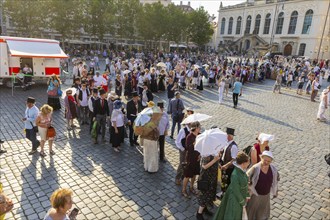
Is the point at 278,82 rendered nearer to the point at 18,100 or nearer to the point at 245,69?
the point at 245,69

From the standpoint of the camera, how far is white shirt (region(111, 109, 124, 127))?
767cm

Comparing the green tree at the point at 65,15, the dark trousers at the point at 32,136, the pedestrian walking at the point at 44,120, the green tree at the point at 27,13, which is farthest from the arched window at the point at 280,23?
the dark trousers at the point at 32,136

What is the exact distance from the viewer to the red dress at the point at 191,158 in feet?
17.7

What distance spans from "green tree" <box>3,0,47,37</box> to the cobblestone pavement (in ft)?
92.9

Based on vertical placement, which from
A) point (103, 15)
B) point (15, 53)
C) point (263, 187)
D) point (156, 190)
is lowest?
point (156, 190)

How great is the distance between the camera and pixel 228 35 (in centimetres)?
7231

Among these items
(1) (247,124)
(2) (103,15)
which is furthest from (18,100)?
(2) (103,15)

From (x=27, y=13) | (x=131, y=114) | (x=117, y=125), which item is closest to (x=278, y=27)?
(x=27, y=13)

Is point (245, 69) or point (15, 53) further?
point (245, 69)

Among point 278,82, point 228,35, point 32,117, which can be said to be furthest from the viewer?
point 228,35

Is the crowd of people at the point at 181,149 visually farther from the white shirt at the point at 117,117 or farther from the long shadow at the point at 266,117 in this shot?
the long shadow at the point at 266,117

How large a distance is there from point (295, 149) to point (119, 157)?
6100 millimetres

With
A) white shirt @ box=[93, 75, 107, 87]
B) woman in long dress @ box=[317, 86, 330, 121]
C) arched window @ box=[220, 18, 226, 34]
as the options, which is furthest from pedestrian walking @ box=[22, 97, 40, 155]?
arched window @ box=[220, 18, 226, 34]

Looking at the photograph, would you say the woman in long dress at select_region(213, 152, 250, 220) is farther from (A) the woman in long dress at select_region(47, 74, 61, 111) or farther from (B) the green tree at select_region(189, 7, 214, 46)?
(B) the green tree at select_region(189, 7, 214, 46)
